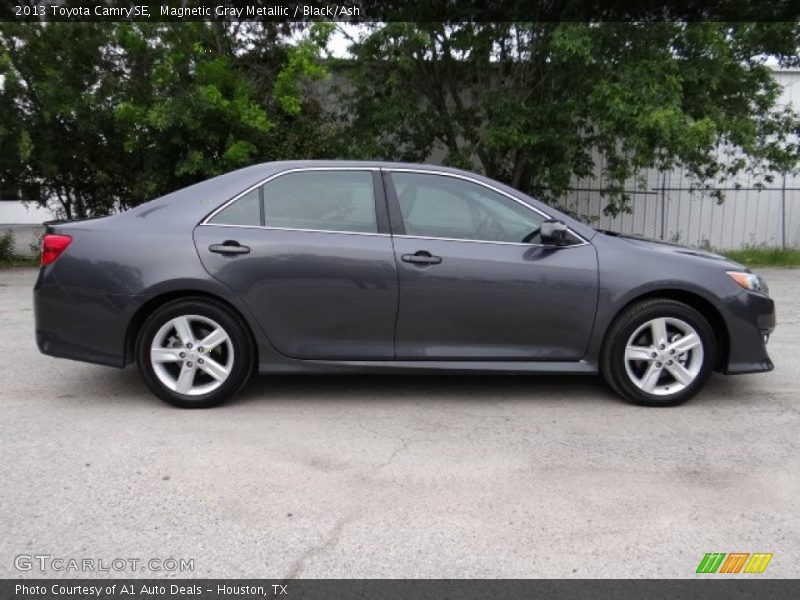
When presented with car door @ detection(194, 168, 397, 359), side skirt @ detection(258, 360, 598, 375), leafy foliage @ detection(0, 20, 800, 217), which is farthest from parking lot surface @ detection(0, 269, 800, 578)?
leafy foliage @ detection(0, 20, 800, 217)

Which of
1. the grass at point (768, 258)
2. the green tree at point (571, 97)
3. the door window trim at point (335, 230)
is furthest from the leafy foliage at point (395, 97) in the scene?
the door window trim at point (335, 230)

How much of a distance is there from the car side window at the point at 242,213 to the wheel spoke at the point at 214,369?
2.94ft

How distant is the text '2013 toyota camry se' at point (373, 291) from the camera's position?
4254 millimetres

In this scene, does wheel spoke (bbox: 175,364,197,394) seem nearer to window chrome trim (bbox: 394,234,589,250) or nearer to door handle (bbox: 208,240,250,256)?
door handle (bbox: 208,240,250,256)

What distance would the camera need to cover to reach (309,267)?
4262 mm

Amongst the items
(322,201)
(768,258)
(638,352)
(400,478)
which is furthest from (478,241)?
(768,258)

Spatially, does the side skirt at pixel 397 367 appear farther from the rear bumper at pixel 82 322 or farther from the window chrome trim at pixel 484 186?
the rear bumper at pixel 82 322

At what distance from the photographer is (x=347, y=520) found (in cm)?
297

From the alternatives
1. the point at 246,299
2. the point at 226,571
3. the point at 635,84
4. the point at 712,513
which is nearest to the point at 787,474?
the point at 712,513

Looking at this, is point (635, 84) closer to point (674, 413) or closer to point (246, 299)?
point (674, 413)

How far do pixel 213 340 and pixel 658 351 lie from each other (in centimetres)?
289

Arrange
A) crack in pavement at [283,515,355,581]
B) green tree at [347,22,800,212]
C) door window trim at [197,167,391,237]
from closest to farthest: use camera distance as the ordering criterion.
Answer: crack in pavement at [283,515,355,581]
door window trim at [197,167,391,237]
green tree at [347,22,800,212]

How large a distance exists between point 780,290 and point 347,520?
30.2 feet

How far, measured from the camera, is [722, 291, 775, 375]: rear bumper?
4395mm
